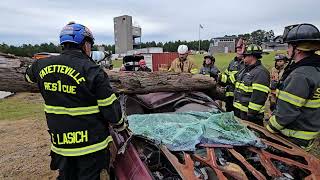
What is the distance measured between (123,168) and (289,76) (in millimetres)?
1732

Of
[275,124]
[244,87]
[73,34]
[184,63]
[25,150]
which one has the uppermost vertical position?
[73,34]

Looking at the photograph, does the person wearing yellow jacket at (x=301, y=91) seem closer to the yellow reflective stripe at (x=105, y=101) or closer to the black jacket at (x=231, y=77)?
the yellow reflective stripe at (x=105, y=101)

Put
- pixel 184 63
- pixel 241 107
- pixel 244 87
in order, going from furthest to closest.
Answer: pixel 184 63 < pixel 241 107 < pixel 244 87

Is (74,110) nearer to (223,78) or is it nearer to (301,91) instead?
(301,91)

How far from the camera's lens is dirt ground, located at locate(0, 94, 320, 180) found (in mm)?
4672

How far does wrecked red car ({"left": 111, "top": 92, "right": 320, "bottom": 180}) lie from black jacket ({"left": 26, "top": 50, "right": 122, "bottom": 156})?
0.31 metres

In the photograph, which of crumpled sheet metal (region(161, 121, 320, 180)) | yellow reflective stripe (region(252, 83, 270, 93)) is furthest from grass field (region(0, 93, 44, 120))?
crumpled sheet metal (region(161, 121, 320, 180))

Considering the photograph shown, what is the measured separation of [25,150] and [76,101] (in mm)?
3504

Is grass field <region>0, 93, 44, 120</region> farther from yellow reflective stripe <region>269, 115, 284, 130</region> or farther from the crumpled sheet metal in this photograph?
yellow reflective stripe <region>269, 115, 284, 130</region>

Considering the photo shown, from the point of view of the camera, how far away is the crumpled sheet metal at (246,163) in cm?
263

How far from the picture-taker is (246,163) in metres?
2.82

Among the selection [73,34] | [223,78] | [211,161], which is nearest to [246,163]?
[211,161]

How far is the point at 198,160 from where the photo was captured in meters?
2.80

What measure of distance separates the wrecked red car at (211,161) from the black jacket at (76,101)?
1.03 ft
